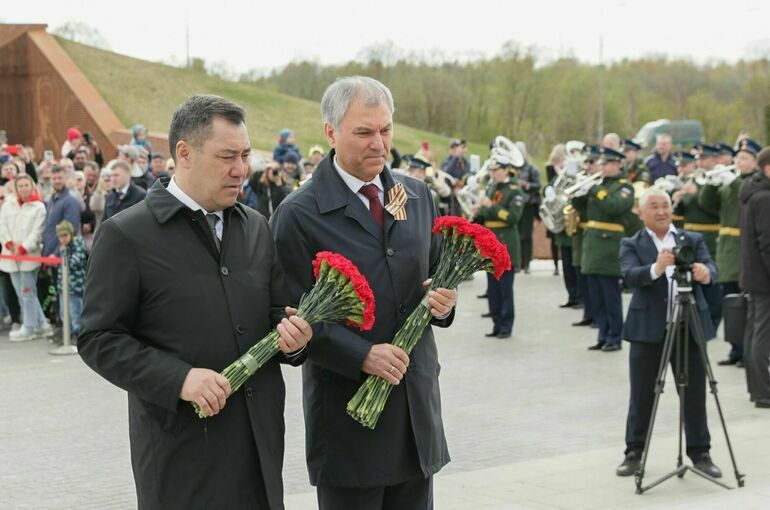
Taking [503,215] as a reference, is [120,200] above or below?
above

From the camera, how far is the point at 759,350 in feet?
33.1

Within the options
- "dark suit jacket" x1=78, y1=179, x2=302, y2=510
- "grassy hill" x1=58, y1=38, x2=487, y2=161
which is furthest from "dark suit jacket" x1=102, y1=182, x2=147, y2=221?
"grassy hill" x1=58, y1=38, x2=487, y2=161

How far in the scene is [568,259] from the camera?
1744 cm

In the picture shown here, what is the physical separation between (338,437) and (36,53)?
28732 millimetres

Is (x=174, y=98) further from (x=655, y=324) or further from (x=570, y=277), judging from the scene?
(x=655, y=324)

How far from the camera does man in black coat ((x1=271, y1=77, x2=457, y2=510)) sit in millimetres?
4527

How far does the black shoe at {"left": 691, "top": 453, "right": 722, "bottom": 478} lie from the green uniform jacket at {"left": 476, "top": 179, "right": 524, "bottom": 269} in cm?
753

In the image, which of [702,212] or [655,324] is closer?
[655,324]

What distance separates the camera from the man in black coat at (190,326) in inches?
153

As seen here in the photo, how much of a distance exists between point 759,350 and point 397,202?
630cm

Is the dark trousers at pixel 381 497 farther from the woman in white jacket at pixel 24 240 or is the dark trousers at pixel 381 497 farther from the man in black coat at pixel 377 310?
the woman in white jacket at pixel 24 240

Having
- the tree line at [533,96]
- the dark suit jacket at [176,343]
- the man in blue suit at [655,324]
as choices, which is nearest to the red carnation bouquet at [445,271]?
the dark suit jacket at [176,343]

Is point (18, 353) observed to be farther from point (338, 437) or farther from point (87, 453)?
point (338, 437)

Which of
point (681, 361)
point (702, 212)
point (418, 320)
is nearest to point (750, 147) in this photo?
point (702, 212)
